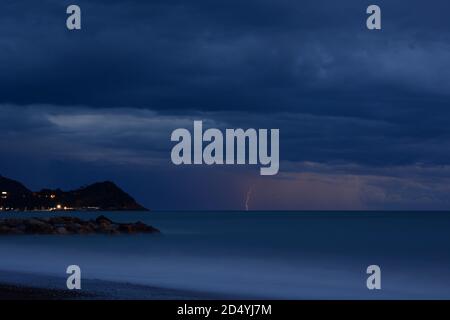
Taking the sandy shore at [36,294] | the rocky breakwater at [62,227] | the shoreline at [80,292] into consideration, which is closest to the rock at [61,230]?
the rocky breakwater at [62,227]

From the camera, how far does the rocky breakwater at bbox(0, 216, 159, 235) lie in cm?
6488

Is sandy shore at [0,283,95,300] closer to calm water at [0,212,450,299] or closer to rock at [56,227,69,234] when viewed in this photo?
calm water at [0,212,450,299]

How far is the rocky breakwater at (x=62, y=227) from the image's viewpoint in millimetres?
64875

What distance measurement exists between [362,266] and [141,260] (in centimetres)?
1589

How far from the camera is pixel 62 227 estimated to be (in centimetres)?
6538

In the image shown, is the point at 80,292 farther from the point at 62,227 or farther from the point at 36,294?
the point at 62,227

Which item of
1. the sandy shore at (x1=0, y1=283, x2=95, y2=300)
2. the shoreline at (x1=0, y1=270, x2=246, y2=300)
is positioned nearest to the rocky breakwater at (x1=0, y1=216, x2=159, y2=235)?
the shoreline at (x1=0, y1=270, x2=246, y2=300)

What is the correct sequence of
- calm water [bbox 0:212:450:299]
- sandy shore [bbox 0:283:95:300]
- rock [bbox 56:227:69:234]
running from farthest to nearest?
rock [bbox 56:227:69:234]
calm water [bbox 0:212:450:299]
sandy shore [bbox 0:283:95:300]

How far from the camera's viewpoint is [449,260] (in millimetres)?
51500

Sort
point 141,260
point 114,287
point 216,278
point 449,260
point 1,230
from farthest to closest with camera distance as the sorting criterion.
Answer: point 1,230, point 449,260, point 141,260, point 216,278, point 114,287

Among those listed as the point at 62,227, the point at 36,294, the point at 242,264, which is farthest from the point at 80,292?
the point at 62,227
